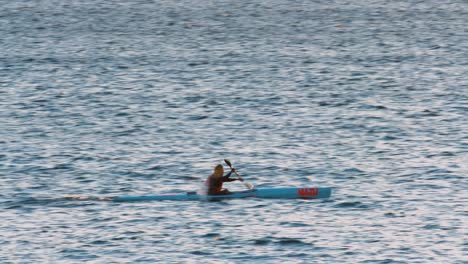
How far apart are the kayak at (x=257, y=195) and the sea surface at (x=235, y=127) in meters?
0.22

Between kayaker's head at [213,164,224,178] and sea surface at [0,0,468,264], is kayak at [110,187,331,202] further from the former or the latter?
kayaker's head at [213,164,224,178]

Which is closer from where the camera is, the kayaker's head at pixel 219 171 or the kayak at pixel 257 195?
the kayak at pixel 257 195

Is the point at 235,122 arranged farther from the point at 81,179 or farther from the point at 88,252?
the point at 88,252

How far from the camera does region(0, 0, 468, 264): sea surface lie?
103 feet

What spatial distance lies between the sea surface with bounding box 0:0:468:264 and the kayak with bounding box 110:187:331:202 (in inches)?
8.8

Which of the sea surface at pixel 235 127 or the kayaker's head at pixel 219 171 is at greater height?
the kayaker's head at pixel 219 171

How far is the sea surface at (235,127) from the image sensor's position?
31.5 meters

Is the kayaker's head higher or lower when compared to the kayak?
higher

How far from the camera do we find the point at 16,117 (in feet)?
155

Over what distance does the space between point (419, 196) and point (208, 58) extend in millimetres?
26034

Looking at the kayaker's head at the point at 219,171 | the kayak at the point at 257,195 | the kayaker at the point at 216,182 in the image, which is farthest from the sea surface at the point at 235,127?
the kayaker's head at the point at 219,171

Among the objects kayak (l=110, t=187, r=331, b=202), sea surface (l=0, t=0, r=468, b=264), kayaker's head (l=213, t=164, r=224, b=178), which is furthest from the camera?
kayaker's head (l=213, t=164, r=224, b=178)

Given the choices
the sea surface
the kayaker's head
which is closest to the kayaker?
the kayaker's head

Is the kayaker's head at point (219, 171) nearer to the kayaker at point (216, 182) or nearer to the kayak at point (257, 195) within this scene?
the kayaker at point (216, 182)
